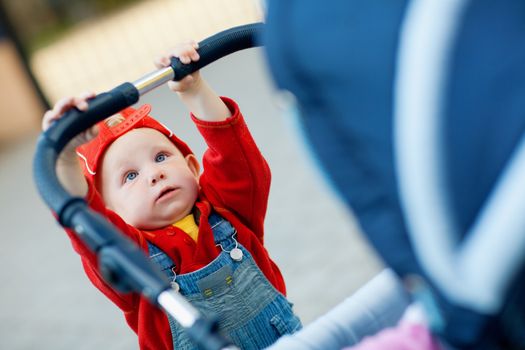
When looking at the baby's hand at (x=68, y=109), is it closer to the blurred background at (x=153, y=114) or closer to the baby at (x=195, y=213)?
the baby at (x=195, y=213)

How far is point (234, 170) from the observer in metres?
1.02

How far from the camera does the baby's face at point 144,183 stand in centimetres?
99

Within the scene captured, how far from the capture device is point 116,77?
15.5 feet

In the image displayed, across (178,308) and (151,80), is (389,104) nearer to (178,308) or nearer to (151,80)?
(178,308)

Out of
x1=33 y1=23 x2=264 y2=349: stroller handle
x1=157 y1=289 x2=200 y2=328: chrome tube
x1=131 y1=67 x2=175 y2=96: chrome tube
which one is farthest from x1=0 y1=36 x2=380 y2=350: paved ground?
x1=157 y1=289 x2=200 y2=328: chrome tube

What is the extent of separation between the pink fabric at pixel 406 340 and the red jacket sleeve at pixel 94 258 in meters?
0.34

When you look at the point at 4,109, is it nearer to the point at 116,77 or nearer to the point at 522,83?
the point at 116,77

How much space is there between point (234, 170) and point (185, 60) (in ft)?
0.53

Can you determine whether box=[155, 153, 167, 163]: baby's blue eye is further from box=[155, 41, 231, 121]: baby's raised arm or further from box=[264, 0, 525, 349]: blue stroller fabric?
box=[264, 0, 525, 349]: blue stroller fabric

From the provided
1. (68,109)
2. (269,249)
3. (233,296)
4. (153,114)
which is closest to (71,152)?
(68,109)

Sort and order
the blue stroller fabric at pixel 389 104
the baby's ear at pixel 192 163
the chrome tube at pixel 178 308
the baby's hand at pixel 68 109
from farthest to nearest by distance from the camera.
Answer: the baby's ear at pixel 192 163, the baby's hand at pixel 68 109, the chrome tube at pixel 178 308, the blue stroller fabric at pixel 389 104

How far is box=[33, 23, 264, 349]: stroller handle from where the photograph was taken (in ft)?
2.17

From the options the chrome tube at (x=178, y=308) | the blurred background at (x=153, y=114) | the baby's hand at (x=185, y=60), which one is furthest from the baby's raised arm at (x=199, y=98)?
the chrome tube at (x=178, y=308)

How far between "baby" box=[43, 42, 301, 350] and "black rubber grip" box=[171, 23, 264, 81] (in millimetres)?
11
